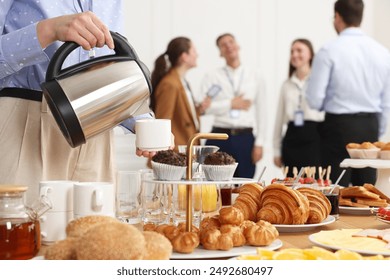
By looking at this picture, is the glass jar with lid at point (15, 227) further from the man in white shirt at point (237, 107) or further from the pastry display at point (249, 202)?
the man in white shirt at point (237, 107)

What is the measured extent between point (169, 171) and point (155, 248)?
227 mm

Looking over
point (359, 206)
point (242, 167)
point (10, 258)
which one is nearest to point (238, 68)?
point (242, 167)

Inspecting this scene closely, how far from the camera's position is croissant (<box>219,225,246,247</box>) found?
1.04 m

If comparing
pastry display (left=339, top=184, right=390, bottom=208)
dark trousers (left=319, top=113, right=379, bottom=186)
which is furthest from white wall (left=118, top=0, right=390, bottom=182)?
pastry display (left=339, top=184, right=390, bottom=208)

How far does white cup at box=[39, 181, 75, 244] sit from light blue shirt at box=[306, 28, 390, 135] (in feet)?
8.58

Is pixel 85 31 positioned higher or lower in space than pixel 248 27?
lower

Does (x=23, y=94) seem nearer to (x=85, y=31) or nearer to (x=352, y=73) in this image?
(x=85, y=31)

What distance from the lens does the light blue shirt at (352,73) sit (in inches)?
136

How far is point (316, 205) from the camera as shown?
1322 mm

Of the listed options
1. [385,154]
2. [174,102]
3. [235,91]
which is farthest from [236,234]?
[235,91]

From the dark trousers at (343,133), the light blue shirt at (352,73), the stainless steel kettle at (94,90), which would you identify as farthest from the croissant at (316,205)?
the light blue shirt at (352,73)

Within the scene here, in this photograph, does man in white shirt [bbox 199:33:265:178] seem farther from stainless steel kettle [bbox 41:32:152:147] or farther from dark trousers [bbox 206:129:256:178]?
stainless steel kettle [bbox 41:32:152:147]
